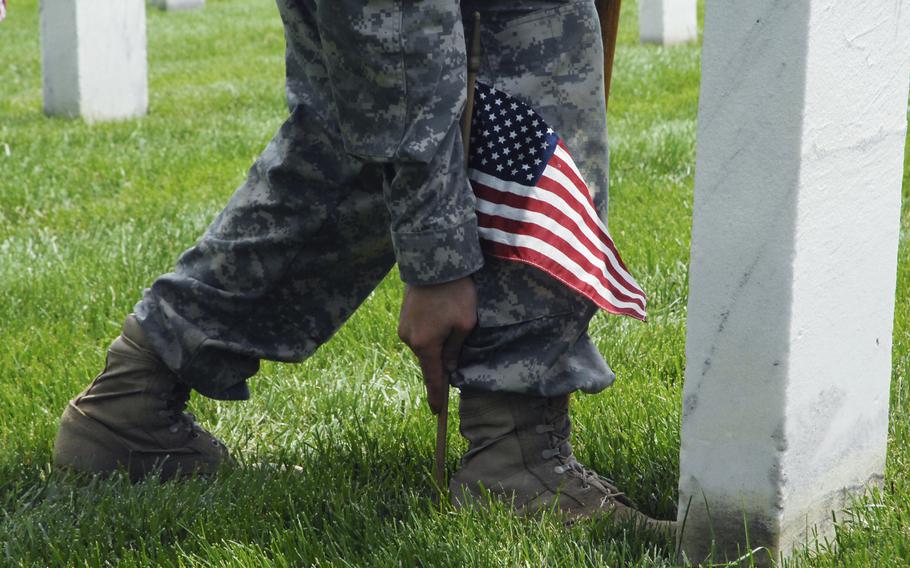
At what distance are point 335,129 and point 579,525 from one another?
78 centimetres

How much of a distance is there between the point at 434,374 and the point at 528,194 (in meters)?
0.32

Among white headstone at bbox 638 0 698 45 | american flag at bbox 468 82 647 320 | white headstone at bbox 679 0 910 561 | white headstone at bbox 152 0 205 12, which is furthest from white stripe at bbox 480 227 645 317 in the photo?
white headstone at bbox 152 0 205 12

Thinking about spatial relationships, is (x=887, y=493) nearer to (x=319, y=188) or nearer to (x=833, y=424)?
(x=833, y=424)

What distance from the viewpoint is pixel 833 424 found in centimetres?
169

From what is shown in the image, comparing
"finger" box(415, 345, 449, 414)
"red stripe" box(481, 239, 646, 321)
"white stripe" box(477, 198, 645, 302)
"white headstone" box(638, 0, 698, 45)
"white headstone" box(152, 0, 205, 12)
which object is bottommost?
"finger" box(415, 345, 449, 414)

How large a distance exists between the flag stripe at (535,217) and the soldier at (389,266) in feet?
0.23

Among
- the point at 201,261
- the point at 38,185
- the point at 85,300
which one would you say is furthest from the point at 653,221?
the point at 38,185

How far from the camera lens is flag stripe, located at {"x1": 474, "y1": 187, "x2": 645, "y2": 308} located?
6.11ft

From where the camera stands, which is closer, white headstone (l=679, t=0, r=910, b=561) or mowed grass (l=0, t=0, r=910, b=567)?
white headstone (l=679, t=0, r=910, b=561)

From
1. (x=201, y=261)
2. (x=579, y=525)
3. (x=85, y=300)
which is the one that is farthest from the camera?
(x=85, y=300)

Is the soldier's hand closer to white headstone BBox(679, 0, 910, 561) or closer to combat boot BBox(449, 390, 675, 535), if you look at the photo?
combat boot BBox(449, 390, 675, 535)

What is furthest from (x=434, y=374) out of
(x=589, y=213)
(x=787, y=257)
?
(x=787, y=257)

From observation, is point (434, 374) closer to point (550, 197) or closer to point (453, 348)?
point (453, 348)

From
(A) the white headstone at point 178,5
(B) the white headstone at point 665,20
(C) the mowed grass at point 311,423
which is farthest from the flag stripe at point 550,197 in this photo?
(A) the white headstone at point 178,5
